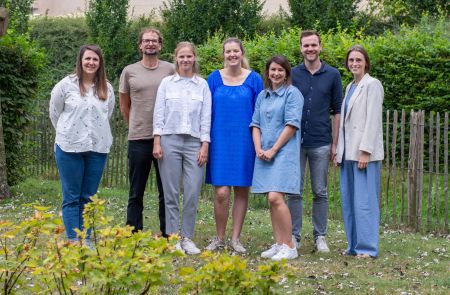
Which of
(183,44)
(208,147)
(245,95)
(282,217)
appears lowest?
(282,217)

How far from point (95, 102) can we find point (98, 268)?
3.31 meters

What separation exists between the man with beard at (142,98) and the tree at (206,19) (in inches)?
465

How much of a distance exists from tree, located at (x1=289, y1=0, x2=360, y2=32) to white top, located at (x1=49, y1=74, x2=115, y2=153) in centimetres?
1258

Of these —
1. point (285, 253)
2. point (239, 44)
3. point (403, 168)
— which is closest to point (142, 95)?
point (239, 44)

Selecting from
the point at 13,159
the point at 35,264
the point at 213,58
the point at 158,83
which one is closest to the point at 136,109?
the point at 158,83

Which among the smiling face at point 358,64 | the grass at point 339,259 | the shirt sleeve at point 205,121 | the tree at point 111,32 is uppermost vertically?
the tree at point 111,32

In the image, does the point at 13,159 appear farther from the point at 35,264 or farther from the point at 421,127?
the point at 35,264

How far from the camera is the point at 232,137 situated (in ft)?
24.7

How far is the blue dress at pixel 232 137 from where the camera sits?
7508mm

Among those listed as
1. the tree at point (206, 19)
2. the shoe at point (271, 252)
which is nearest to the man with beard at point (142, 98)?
the shoe at point (271, 252)

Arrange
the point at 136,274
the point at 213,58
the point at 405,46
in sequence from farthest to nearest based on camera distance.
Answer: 1. the point at 213,58
2. the point at 405,46
3. the point at 136,274

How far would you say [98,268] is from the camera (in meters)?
4.06

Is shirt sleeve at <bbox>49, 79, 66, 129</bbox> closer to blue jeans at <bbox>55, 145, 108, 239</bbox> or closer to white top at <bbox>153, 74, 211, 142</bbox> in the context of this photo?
blue jeans at <bbox>55, 145, 108, 239</bbox>

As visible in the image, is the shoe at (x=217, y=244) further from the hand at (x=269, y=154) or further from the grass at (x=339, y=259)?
the hand at (x=269, y=154)
